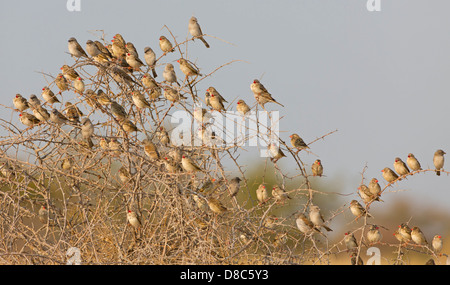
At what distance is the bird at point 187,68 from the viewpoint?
334 inches

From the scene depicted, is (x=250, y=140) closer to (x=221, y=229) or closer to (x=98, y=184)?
(x=221, y=229)

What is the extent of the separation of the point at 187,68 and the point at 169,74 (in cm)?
25

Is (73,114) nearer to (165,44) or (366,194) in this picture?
(165,44)

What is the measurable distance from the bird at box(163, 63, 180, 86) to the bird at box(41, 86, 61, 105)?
1.49 meters

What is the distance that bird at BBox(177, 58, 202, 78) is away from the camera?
848 centimetres

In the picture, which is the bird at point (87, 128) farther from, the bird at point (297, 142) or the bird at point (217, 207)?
the bird at point (297, 142)

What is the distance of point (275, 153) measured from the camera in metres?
8.37

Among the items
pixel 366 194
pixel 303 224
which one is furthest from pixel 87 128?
pixel 366 194

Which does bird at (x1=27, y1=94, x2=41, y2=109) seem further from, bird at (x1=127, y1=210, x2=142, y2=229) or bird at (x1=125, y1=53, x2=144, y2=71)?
bird at (x1=127, y1=210, x2=142, y2=229)

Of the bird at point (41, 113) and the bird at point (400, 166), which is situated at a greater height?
the bird at point (41, 113)

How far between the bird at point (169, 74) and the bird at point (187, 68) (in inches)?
5.2

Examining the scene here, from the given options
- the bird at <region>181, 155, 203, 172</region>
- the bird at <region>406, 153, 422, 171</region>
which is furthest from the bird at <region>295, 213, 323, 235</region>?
the bird at <region>406, 153, 422, 171</region>

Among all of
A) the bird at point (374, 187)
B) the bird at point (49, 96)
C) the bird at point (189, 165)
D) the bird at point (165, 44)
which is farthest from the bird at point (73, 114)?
the bird at point (374, 187)
